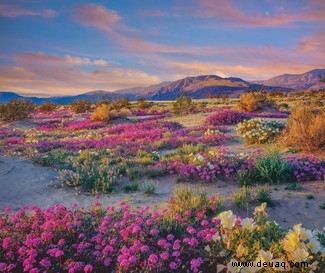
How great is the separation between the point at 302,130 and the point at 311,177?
2610 millimetres

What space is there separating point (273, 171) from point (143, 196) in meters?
3.43

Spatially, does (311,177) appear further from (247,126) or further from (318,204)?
(247,126)

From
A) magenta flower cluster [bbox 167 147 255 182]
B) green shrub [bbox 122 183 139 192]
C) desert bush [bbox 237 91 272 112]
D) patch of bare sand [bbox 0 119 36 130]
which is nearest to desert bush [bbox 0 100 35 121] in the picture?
patch of bare sand [bbox 0 119 36 130]

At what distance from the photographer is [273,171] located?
310 inches

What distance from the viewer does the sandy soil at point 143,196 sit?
5.93 m

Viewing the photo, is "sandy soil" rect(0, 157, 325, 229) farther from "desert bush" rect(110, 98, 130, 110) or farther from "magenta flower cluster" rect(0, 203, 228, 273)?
"desert bush" rect(110, 98, 130, 110)

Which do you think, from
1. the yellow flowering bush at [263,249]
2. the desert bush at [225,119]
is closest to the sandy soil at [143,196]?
the yellow flowering bush at [263,249]

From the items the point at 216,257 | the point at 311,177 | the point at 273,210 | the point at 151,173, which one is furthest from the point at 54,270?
the point at 311,177

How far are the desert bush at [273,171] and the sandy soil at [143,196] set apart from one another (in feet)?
1.32

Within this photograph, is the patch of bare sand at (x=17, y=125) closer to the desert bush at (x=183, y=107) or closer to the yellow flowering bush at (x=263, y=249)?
the desert bush at (x=183, y=107)

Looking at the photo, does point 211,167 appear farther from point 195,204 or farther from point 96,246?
point 96,246

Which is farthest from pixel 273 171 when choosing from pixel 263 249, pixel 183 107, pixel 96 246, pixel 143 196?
pixel 183 107

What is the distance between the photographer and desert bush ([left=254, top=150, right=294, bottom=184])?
7.75m

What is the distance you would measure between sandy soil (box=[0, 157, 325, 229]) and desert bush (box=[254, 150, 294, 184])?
0.40 meters
